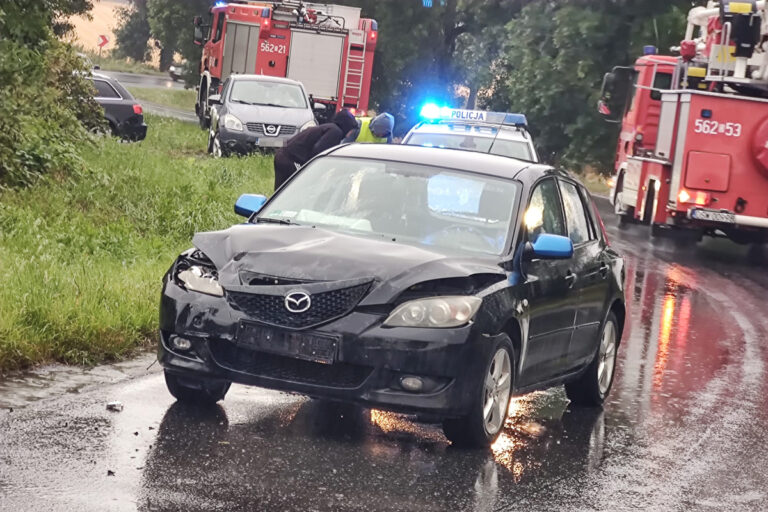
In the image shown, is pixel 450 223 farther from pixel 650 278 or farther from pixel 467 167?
pixel 650 278

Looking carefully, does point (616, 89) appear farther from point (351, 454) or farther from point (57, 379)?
point (351, 454)

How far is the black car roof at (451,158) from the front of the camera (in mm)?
8648

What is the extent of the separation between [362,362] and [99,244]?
21.0 feet

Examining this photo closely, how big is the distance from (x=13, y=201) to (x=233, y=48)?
2471cm

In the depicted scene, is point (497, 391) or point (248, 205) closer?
point (497, 391)

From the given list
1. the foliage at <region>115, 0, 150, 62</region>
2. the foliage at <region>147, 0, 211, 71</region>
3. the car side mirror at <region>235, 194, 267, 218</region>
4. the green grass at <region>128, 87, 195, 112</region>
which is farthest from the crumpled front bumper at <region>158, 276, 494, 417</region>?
the foliage at <region>115, 0, 150, 62</region>

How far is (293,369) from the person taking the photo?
7258 millimetres

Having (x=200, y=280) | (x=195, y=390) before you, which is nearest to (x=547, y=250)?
(x=200, y=280)

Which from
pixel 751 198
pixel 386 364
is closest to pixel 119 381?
pixel 386 364

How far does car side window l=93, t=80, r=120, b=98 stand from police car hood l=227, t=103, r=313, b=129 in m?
2.19

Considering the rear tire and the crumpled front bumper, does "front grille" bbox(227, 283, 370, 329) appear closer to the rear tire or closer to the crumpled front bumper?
the crumpled front bumper

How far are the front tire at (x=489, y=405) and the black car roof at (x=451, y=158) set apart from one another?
4.32ft

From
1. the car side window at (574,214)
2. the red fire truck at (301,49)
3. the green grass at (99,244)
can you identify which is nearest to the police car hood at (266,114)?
the green grass at (99,244)

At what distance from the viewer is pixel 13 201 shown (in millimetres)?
14867
